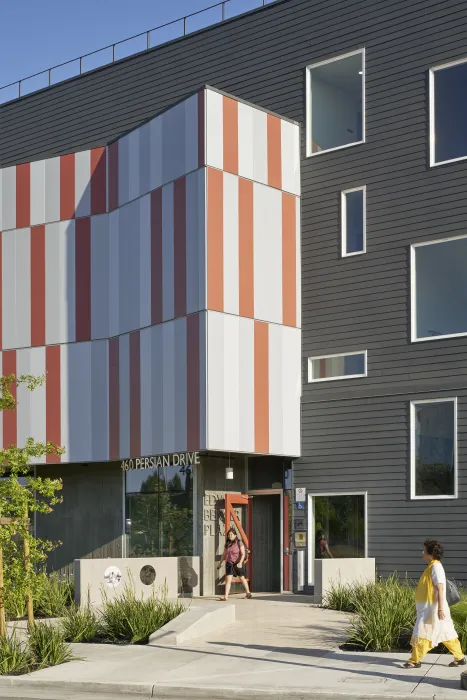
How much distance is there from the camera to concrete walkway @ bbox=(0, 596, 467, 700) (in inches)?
524

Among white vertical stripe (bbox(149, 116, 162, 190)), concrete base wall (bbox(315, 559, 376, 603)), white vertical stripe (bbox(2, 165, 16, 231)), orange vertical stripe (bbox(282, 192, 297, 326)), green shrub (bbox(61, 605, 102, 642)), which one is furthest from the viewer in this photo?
white vertical stripe (bbox(2, 165, 16, 231))

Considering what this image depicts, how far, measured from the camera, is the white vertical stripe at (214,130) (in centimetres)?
2472

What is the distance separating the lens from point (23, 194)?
29.8 m

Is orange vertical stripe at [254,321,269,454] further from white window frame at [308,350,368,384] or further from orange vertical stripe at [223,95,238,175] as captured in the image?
orange vertical stripe at [223,95,238,175]

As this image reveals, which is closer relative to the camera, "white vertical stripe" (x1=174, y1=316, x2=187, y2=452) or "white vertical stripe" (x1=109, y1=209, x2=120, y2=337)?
"white vertical stripe" (x1=174, y1=316, x2=187, y2=452)

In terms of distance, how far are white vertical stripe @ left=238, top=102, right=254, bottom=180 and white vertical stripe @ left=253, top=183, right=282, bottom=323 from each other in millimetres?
463

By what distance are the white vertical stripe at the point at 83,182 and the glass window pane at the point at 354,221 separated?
700 cm

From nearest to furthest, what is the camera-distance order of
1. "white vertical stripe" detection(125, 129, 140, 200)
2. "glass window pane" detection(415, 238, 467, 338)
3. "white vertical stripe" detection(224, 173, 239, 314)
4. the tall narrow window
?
the tall narrow window < "glass window pane" detection(415, 238, 467, 338) < "white vertical stripe" detection(224, 173, 239, 314) < "white vertical stripe" detection(125, 129, 140, 200)

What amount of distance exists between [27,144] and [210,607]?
59.5 ft

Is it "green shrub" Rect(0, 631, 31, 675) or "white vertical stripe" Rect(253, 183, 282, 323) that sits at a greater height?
"white vertical stripe" Rect(253, 183, 282, 323)

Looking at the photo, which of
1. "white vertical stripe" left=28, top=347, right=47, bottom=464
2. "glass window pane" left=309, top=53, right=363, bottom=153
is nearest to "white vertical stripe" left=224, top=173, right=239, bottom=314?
"glass window pane" left=309, top=53, right=363, bottom=153

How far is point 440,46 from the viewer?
80.5ft

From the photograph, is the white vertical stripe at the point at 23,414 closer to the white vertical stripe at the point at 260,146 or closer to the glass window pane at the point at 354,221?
the white vertical stripe at the point at 260,146

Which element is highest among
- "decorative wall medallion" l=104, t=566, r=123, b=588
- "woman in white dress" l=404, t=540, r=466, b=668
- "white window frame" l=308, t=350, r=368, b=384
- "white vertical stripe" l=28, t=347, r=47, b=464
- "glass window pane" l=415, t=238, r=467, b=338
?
"glass window pane" l=415, t=238, r=467, b=338
